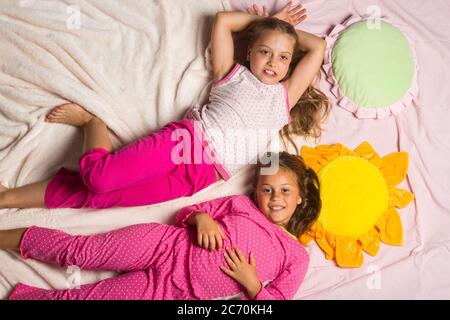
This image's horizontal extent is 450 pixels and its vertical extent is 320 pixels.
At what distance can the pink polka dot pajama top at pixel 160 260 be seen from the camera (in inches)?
50.1

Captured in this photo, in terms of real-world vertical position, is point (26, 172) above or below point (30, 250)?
above

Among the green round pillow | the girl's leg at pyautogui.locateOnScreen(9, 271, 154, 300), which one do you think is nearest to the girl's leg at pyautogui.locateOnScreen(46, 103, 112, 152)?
the girl's leg at pyautogui.locateOnScreen(9, 271, 154, 300)

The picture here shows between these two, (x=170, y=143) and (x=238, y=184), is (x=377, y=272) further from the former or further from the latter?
(x=170, y=143)

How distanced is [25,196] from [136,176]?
300 millimetres

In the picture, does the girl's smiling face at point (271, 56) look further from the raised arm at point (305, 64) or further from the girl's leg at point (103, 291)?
the girl's leg at point (103, 291)

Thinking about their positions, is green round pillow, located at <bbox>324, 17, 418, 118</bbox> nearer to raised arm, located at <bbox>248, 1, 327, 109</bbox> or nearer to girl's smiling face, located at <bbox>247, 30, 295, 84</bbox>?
raised arm, located at <bbox>248, 1, 327, 109</bbox>

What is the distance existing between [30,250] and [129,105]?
0.47m

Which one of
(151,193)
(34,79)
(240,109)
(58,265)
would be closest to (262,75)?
(240,109)

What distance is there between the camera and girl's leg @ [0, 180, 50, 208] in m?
1.34

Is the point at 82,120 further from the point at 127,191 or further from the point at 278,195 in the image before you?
the point at 278,195

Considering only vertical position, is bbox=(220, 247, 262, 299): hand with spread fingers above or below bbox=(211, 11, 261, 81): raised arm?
below

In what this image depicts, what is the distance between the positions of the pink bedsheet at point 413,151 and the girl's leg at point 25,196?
0.74 m

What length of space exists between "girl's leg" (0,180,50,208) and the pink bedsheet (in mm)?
741
